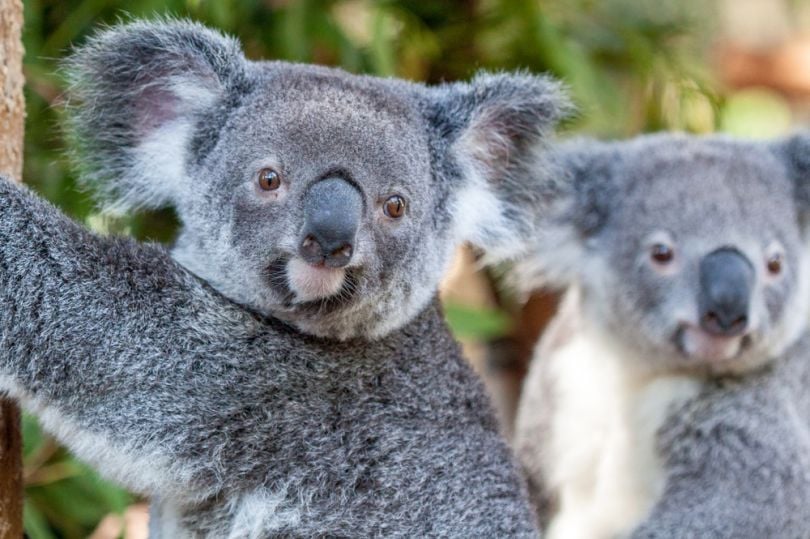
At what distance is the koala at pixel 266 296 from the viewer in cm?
261

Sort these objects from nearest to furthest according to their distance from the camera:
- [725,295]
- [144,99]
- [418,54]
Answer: [144,99] < [725,295] < [418,54]

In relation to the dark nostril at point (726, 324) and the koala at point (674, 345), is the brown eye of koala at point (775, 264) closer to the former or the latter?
the koala at point (674, 345)

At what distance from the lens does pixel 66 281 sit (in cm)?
260

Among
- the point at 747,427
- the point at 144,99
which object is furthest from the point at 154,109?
the point at 747,427

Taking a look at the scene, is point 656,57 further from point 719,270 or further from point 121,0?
point 121,0

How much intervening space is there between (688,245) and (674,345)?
0.35 m

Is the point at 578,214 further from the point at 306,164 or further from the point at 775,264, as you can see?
the point at 306,164

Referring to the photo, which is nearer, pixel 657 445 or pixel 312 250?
pixel 312 250

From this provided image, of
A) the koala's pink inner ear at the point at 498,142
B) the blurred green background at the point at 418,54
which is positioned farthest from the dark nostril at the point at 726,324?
the koala's pink inner ear at the point at 498,142

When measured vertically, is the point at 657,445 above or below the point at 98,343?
above

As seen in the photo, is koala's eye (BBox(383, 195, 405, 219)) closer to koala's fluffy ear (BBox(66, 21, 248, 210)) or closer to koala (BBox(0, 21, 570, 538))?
koala (BBox(0, 21, 570, 538))

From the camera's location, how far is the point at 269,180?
2.73 metres

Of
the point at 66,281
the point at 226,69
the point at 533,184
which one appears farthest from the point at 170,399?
the point at 533,184

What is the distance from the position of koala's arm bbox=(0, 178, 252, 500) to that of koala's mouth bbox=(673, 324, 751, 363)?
71.2 inches
